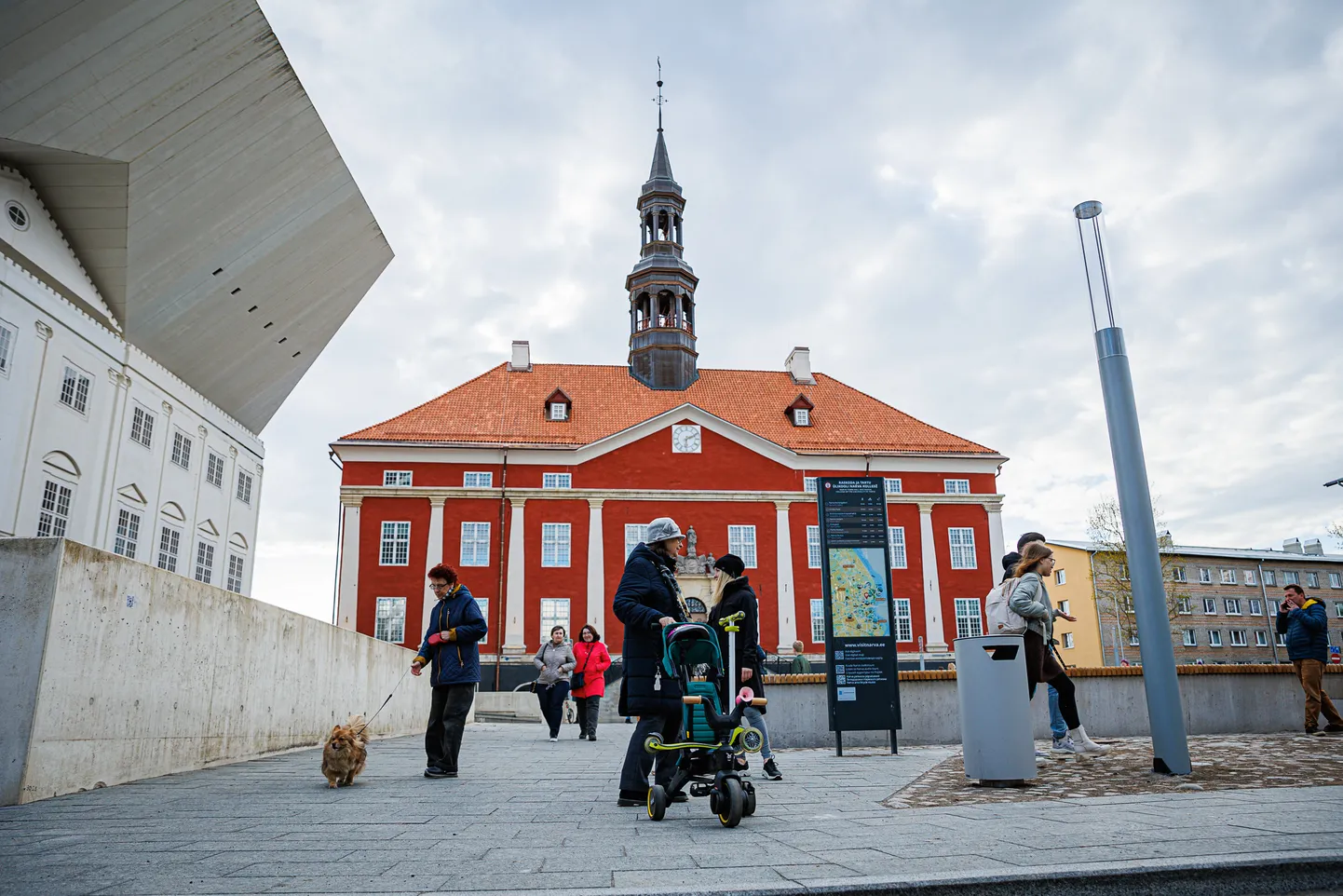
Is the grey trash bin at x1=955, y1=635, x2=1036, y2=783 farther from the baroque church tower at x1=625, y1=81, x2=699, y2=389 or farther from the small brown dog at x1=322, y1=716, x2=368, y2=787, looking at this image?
the baroque church tower at x1=625, y1=81, x2=699, y2=389

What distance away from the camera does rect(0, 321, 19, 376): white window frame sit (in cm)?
2181

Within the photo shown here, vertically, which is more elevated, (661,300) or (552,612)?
(661,300)

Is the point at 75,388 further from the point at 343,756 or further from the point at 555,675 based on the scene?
the point at 343,756

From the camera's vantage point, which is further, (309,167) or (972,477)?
(972,477)

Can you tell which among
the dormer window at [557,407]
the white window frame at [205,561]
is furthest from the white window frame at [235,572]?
the dormer window at [557,407]

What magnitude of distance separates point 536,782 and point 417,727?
47.3ft

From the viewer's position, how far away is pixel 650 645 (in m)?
6.30

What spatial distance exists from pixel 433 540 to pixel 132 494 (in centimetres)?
1274

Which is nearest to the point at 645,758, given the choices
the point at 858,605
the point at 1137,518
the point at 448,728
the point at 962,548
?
the point at 448,728

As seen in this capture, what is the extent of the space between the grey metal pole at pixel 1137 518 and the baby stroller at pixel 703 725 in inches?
146

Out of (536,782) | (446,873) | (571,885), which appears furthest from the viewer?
(536,782)

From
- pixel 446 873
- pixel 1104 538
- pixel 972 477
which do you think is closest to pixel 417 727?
pixel 446 873

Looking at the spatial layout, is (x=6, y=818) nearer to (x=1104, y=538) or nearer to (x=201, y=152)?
(x=201, y=152)

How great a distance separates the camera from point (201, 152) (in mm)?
22672
